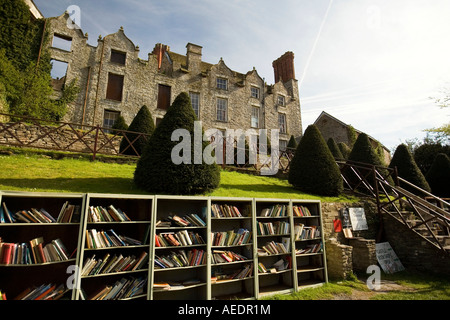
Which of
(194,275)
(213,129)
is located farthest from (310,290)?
(213,129)

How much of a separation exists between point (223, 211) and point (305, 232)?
236cm

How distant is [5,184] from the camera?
5418mm

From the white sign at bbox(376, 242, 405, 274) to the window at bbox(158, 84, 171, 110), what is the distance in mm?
16807

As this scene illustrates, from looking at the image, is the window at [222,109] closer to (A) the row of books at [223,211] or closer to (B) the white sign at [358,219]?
(B) the white sign at [358,219]

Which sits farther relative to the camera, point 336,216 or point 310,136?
point 310,136

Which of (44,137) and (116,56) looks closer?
(44,137)

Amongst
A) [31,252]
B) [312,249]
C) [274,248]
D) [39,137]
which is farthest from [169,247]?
[39,137]

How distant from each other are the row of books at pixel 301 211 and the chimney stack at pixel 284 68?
73.0 feet

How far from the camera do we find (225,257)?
492 cm

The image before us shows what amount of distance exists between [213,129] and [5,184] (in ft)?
52.5

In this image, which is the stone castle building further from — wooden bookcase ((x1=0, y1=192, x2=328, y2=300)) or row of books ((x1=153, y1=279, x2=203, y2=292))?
row of books ((x1=153, y1=279, x2=203, y2=292))

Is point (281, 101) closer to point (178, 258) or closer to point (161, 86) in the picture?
point (161, 86)

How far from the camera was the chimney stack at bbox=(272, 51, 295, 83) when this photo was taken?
2547cm
